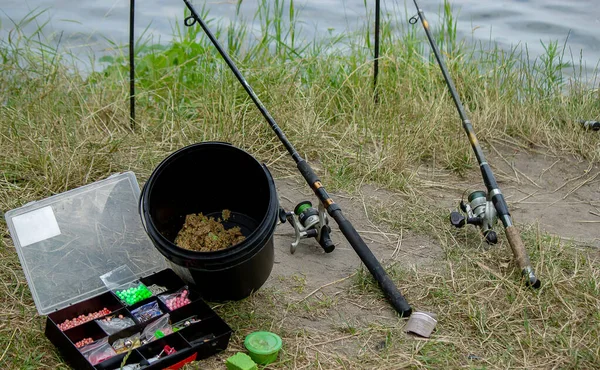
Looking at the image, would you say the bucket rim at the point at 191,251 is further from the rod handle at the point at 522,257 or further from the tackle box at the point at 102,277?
the rod handle at the point at 522,257

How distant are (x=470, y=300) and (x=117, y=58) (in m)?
3.14

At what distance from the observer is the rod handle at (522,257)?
2.85 metres

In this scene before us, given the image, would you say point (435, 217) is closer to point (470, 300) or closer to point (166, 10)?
point (470, 300)

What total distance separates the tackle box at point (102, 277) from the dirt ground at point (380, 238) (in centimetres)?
16

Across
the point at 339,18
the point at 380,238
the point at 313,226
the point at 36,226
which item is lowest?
the point at 380,238

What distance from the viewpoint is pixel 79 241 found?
9.57ft

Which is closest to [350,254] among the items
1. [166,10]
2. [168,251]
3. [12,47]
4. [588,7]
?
[168,251]

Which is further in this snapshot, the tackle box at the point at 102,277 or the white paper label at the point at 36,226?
the white paper label at the point at 36,226

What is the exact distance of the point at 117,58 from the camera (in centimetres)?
508

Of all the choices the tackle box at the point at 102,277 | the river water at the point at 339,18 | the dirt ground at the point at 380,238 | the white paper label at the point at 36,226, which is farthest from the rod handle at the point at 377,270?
the river water at the point at 339,18

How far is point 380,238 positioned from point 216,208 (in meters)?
0.71

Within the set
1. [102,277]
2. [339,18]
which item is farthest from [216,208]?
[339,18]

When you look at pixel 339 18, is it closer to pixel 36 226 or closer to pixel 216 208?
pixel 216 208

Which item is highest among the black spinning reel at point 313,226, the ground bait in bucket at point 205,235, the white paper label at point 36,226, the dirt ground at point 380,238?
the white paper label at point 36,226
